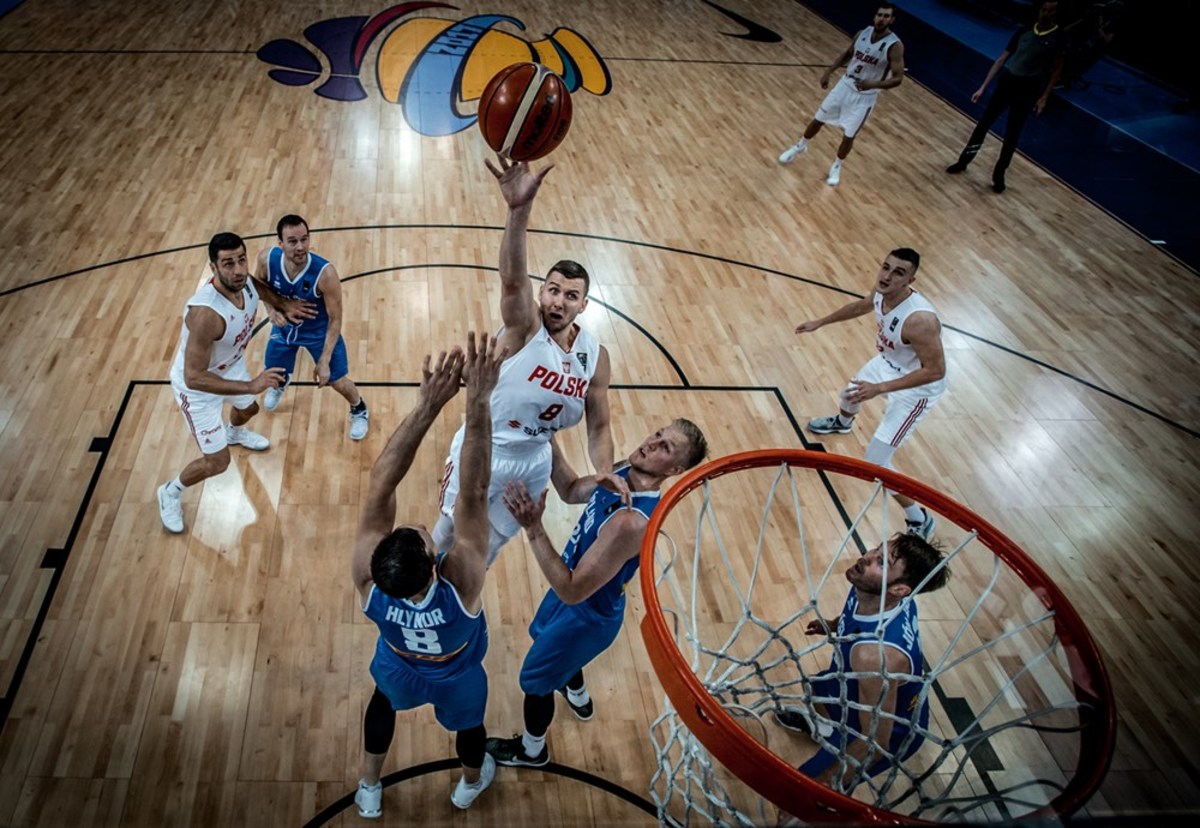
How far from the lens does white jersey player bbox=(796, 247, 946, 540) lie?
14.4 feet

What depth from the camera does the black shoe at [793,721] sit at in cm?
361

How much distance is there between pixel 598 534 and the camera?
294 centimetres

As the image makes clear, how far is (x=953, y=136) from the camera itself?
10398 mm

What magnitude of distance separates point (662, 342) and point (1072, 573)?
122 inches

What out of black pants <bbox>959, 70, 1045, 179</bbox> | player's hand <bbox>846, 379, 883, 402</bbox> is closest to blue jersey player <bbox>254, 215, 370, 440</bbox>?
player's hand <bbox>846, 379, 883, 402</bbox>

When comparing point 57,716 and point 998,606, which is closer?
point 57,716

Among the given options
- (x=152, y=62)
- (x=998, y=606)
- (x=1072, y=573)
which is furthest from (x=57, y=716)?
(x=152, y=62)

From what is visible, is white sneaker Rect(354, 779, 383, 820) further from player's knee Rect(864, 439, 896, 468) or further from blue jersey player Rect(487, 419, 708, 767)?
player's knee Rect(864, 439, 896, 468)

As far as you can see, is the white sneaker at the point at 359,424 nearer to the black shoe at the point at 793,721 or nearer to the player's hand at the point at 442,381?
the player's hand at the point at 442,381

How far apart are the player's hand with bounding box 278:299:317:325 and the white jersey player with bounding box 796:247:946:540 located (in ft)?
10.1

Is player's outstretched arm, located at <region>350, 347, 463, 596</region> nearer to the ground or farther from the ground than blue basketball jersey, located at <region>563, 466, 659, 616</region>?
farther from the ground

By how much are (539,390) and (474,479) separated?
90 centimetres

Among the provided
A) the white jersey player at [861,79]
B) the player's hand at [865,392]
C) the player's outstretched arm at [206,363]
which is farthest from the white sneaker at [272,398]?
the white jersey player at [861,79]

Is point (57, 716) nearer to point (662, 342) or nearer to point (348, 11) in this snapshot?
point (662, 342)
